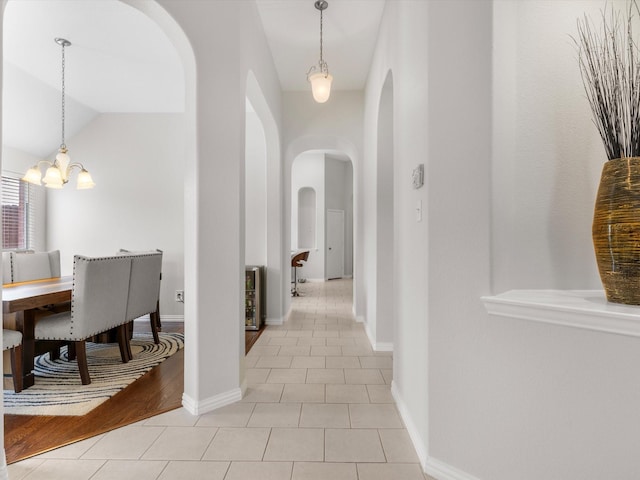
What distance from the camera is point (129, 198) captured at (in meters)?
4.92

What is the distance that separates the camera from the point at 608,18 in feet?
5.24

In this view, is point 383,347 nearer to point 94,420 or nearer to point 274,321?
point 274,321

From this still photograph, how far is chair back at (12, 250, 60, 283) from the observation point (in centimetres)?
367

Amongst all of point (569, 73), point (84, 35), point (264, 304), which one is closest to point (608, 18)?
point (569, 73)

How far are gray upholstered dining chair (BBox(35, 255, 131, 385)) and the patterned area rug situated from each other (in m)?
0.18

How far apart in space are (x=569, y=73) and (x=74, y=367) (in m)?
4.17

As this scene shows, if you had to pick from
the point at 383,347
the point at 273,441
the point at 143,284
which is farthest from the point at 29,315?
the point at 383,347

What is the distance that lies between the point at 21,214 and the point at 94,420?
154 inches

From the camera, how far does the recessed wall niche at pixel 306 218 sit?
997 cm

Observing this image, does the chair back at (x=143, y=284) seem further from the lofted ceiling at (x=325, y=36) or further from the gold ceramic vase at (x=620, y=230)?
the gold ceramic vase at (x=620, y=230)

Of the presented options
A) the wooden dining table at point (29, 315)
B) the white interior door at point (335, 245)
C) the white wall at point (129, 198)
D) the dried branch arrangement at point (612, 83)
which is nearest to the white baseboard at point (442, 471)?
the dried branch arrangement at point (612, 83)

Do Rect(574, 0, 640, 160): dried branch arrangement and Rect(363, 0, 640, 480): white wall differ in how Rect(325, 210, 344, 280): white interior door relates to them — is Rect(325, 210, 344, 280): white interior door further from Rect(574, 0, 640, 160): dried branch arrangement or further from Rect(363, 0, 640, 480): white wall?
Rect(574, 0, 640, 160): dried branch arrangement

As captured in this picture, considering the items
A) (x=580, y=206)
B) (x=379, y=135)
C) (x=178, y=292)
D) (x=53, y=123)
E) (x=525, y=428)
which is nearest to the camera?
(x=525, y=428)

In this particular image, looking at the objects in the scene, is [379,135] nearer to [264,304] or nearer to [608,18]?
[608,18]
